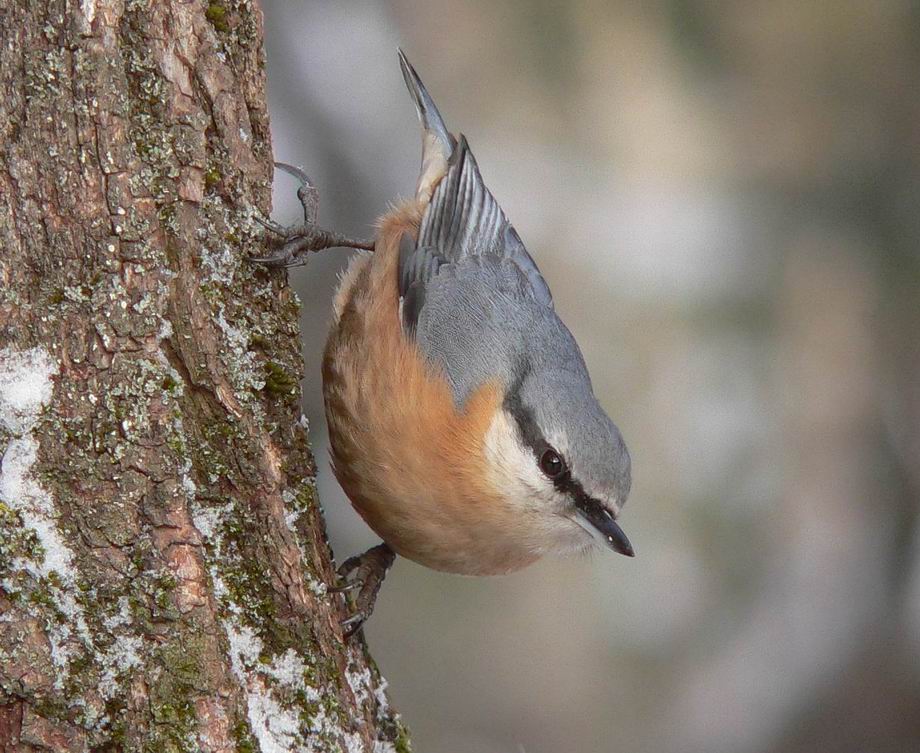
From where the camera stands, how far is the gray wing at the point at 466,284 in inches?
109

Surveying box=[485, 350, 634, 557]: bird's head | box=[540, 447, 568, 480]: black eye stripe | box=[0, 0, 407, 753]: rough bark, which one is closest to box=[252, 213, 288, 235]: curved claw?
box=[0, 0, 407, 753]: rough bark

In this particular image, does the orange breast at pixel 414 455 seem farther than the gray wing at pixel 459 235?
No

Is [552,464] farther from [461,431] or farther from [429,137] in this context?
[429,137]

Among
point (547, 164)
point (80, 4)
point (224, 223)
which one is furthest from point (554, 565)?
point (80, 4)

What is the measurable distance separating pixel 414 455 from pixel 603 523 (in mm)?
531

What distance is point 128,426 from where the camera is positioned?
72.9 inches

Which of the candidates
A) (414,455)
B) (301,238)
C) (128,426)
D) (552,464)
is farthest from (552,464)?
(128,426)

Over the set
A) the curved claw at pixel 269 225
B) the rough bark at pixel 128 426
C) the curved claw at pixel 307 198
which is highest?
the curved claw at pixel 307 198

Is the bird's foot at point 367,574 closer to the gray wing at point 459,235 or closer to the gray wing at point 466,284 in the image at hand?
the gray wing at point 466,284

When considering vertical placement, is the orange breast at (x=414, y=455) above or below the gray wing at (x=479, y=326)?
below

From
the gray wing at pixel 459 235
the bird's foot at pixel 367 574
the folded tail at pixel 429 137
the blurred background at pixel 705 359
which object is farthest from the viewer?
the blurred background at pixel 705 359

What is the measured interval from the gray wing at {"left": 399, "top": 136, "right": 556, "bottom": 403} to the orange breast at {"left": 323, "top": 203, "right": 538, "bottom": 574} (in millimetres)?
73

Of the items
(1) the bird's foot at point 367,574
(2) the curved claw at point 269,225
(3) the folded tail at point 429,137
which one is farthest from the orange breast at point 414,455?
(3) the folded tail at point 429,137

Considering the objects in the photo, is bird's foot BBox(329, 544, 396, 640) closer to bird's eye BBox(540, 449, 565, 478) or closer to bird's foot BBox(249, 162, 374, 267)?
bird's eye BBox(540, 449, 565, 478)
